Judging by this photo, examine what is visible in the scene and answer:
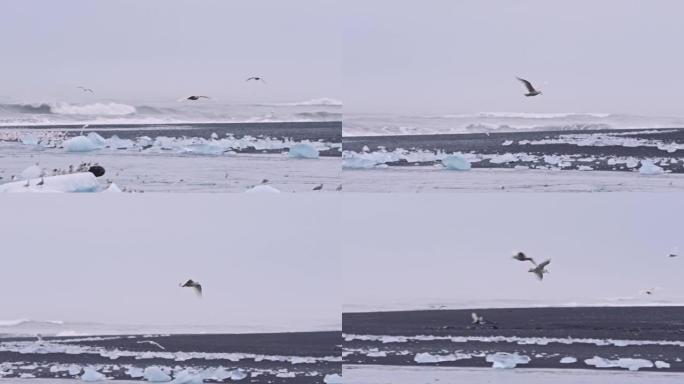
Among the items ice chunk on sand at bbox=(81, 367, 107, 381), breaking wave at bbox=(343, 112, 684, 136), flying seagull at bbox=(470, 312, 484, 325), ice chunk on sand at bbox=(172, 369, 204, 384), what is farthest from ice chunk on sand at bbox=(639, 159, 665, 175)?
ice chunk on sand at bbox=(81, 367, 107, 381)

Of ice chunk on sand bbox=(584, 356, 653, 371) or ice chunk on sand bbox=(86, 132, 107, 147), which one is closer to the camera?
ice chunk on sand bbox=(584, 356, 653, 371)

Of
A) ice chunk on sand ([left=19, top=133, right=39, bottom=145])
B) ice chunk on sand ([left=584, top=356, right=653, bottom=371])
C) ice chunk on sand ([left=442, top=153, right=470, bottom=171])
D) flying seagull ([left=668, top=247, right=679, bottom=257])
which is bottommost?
ice chunk on sand ([left=584, top=356, right=653, bottom=371])

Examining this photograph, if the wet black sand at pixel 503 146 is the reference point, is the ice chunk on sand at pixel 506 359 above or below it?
below

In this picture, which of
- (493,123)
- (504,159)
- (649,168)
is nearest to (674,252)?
(649,168)

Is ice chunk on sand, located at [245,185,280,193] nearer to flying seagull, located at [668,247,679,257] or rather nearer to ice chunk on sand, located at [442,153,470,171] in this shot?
ice chunk on sand, located at [442,153,470,171]

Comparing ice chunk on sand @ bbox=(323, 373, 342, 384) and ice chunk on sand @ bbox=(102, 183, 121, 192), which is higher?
ice chunk on sand @ bbox=(102, 183, 121, 192)

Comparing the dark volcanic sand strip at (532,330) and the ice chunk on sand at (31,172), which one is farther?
the ice chunk on sand at (31,172)

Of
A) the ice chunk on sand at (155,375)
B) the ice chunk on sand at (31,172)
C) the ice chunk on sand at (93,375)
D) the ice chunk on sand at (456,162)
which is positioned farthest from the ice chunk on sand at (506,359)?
the ice chunk on sand at (31,172)

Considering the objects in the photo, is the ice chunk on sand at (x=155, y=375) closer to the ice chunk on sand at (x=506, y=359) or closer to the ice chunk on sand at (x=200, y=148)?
the ice chunk on sand at (x=200, y=148)
